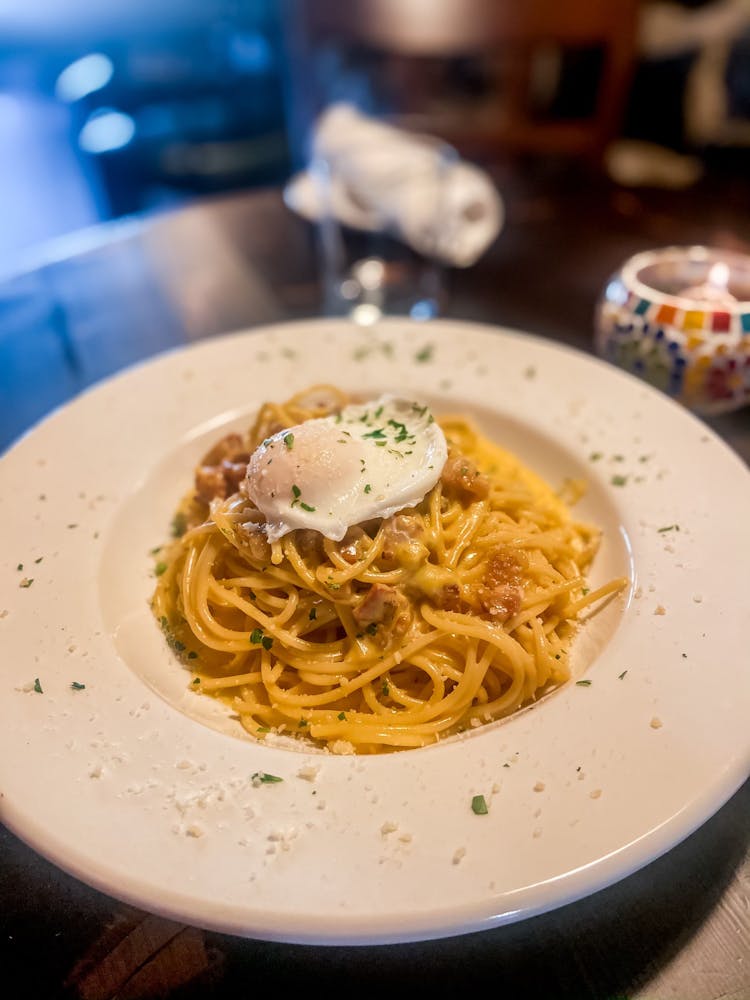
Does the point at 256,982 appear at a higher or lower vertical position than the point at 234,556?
lower

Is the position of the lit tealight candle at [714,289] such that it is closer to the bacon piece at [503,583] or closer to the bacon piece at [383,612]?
the bacon piece at [503,583]

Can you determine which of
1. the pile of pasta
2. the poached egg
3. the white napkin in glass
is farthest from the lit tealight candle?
the white napkin in glass

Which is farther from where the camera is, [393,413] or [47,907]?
[393,413]

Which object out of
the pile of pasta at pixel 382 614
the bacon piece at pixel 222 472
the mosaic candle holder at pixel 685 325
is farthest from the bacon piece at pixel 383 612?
the mosaic candle holder at pixel 685 325

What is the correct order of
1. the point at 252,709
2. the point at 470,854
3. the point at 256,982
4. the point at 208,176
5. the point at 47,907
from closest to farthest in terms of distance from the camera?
the point at 470,854, the point at 256,982, the point at 47,907, the point at 252,709, the point at 208,176

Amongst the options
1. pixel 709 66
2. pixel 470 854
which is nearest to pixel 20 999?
pixel 470 854

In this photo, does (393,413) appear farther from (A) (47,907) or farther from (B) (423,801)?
(A) (47,907)

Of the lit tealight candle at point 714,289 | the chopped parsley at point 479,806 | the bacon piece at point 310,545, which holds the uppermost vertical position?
the lit tealight candle at point 714,289

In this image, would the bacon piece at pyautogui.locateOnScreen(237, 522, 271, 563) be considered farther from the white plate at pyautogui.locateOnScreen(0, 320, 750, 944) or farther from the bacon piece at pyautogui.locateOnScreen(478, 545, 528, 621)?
the bacon piece at pyautogui.locateOnScreen(478, 545, 528, 621)
